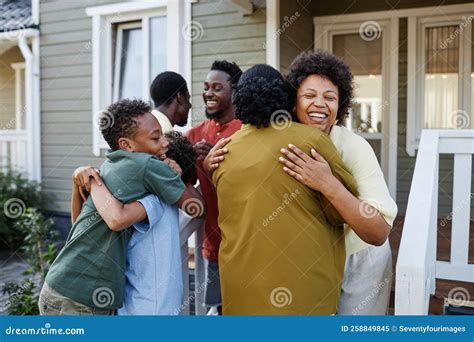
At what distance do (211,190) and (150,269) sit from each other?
51cm

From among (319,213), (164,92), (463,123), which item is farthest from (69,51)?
(319,213)

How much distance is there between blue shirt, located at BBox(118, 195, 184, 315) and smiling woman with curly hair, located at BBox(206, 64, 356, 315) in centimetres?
29

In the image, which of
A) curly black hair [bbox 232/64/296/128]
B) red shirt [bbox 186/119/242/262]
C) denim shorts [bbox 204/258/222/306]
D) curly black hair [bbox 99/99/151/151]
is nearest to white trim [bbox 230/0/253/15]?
red shirt [bbox 186/119/242/262]

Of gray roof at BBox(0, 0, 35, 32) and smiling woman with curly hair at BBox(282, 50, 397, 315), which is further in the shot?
gray roof at BBox(0, 0, 35, 32)

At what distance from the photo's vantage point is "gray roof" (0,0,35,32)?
762cm

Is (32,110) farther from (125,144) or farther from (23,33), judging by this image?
(125,144)

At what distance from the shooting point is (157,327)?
1.94 metres

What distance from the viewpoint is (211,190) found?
7.31ft

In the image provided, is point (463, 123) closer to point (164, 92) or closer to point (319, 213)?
point (164, 92)

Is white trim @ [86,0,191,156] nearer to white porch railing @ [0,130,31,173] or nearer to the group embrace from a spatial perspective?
white porch railing @ [0,130,31,173]

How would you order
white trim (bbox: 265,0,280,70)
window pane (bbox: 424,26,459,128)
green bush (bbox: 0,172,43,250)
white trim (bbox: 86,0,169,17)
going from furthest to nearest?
green bush (bbox: 0,172,43,250) → white trim (bbox: 86,0,169,17) → window pane (bbox: 424,26,459,128) → white trim (bbox: 265,0,280,70)

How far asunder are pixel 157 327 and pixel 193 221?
653 millimetres

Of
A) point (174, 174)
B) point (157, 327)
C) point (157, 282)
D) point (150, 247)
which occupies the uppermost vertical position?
point (174, 174)

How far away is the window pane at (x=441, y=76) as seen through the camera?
5258 millimetres
